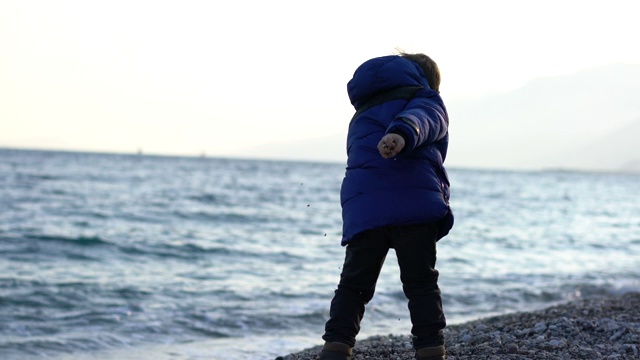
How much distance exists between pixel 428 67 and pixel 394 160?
67 cm

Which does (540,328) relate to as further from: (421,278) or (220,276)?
(220,276)

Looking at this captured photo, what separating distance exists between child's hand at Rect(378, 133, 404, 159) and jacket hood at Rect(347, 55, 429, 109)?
544 millimetres

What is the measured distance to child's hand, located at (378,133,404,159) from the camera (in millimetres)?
3326

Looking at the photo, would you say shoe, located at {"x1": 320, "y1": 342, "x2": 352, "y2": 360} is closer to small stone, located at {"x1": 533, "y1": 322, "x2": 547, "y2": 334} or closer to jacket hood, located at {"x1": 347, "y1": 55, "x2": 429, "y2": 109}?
jacket hood, located at {"x1": 347, "y1": 55, "x2": 429, "y2": 109}

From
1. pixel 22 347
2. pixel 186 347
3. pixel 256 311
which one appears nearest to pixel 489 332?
pixel 186 347

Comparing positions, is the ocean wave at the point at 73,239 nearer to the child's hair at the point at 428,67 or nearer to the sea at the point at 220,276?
the sea at the point at 220,276

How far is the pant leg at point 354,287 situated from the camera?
3785 millimetres

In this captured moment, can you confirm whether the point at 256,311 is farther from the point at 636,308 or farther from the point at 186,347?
the point at 636,308

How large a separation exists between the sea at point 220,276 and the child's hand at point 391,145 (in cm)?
391

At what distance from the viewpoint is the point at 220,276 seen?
11.3 metres

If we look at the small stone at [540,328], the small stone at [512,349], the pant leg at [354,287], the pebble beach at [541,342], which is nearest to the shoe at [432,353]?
the pant leg at [354,287]

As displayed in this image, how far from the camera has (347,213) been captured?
12.4 feet

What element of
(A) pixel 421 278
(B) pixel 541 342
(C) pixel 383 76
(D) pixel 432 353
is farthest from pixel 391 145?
(B) pixel 541 342

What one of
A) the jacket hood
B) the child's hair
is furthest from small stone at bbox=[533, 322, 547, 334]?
the jacket hood
